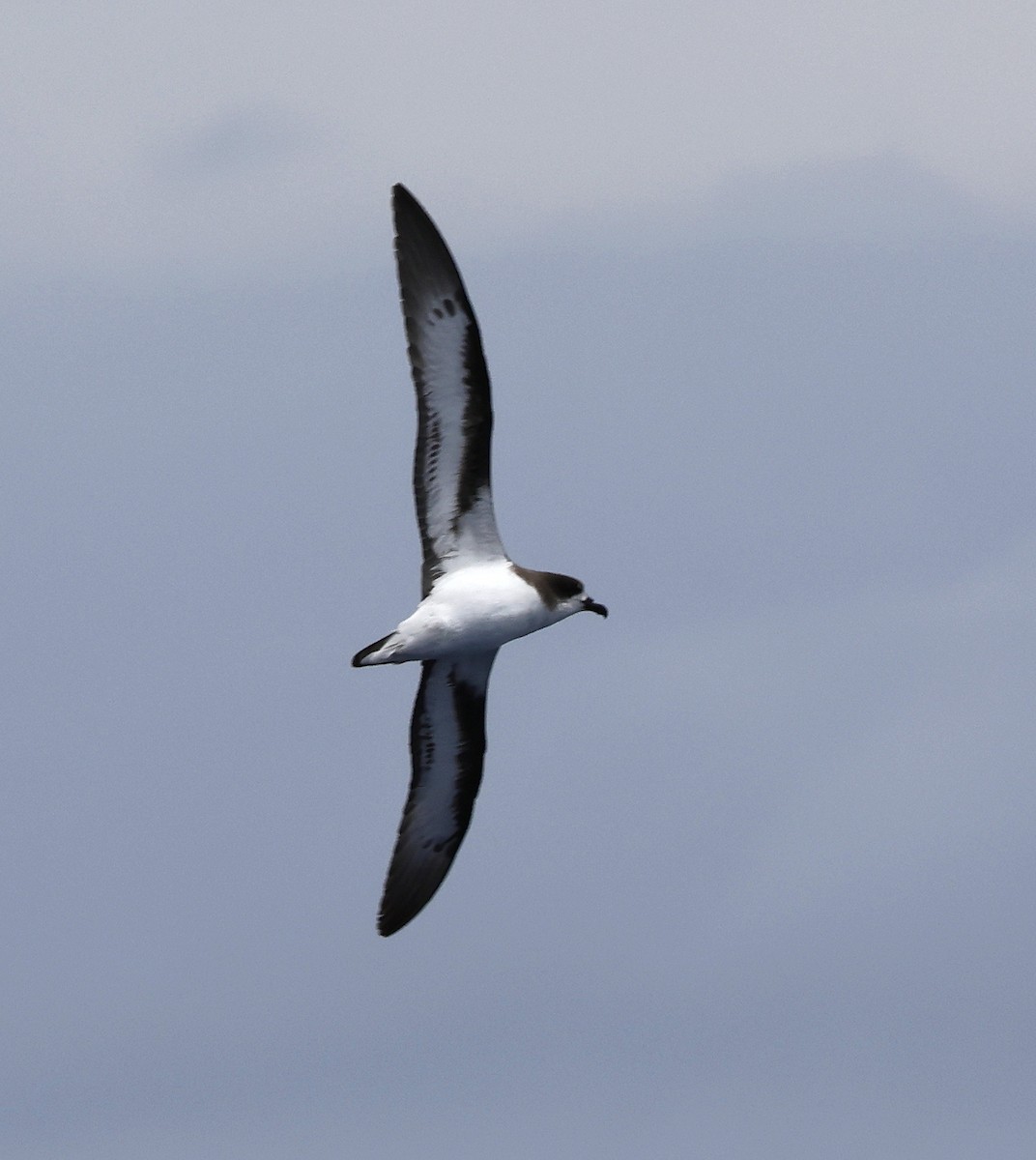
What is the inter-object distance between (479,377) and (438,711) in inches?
170

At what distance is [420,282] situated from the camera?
25.2 metres

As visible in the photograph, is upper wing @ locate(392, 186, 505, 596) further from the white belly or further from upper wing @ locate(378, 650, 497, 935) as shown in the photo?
upper wing @ locate(378, 650, 497, 935)

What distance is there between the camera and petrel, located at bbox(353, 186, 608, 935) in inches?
993

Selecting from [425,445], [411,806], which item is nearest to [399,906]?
[411,806]

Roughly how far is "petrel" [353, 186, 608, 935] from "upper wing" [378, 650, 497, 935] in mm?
19

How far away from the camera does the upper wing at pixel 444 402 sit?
2522 centimetres

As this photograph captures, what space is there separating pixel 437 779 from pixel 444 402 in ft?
16.3

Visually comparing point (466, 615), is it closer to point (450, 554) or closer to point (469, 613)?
point (469, 613)

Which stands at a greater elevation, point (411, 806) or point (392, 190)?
point (392, 190)

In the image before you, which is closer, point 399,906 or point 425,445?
point 425,445

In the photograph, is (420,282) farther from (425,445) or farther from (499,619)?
(499,619)

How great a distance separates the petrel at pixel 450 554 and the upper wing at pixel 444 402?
0.01 meters

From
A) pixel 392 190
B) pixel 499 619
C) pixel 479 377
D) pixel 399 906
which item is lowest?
pixel 399 906

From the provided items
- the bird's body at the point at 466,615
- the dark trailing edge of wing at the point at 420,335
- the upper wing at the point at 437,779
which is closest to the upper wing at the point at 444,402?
the dark trailing edge of wing at the point at 420,335
